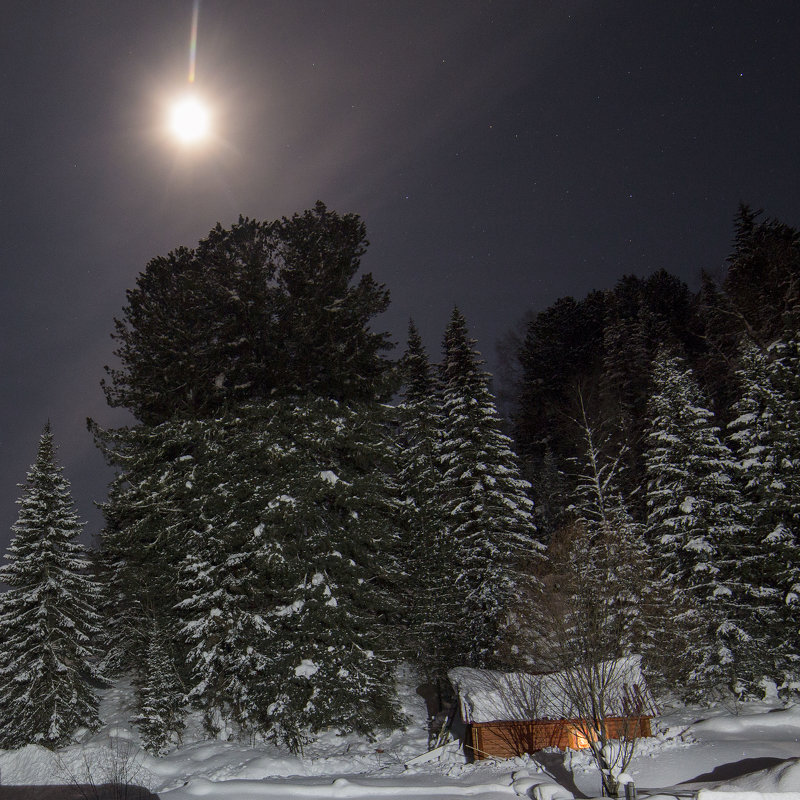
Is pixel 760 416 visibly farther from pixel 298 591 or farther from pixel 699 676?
pixel 298 591

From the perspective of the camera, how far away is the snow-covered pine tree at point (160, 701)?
69.7 feet

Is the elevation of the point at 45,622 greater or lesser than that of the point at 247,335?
lesser

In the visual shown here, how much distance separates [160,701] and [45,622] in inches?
201

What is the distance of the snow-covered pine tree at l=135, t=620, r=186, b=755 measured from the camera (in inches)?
837

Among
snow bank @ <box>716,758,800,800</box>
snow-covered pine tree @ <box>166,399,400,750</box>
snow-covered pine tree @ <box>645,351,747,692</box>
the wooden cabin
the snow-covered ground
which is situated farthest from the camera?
snow-covered pine tree @ <box>645,351,747,692</box>

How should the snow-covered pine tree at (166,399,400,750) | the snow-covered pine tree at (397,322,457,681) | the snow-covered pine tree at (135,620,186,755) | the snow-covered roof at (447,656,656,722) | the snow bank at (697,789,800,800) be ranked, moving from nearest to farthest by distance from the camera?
the snow bank at (697,789,800,800) < the snow-covered roof at (447,656,656,722) < the snow-covered pine tree at (166,399,400,750) < the snow-covered pine tree at (135,620,186,755) < the snow-covered pine tree at (397,322,457,681)

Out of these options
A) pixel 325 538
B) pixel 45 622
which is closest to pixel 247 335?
pixel 325 538

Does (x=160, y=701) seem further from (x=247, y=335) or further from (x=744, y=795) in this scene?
(x=744, y=795)

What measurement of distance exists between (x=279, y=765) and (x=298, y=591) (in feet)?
16.5

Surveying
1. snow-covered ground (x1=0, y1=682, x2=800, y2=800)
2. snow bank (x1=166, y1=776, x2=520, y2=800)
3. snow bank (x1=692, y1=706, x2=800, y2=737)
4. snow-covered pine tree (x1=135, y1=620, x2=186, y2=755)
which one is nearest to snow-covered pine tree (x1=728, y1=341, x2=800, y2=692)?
snow-covered ground (x1=0, y1=682, x2=800, y2=800)

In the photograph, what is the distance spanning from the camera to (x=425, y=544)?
27.2 m

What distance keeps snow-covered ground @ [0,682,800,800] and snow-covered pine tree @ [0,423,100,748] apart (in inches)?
40.7

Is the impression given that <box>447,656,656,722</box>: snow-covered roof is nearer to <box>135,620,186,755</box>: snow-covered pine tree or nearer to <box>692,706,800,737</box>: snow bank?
<box>692,706,800,737</box>: snow bank

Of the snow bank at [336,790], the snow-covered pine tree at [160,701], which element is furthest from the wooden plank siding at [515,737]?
the snow-covered pine tree at [160,701]
